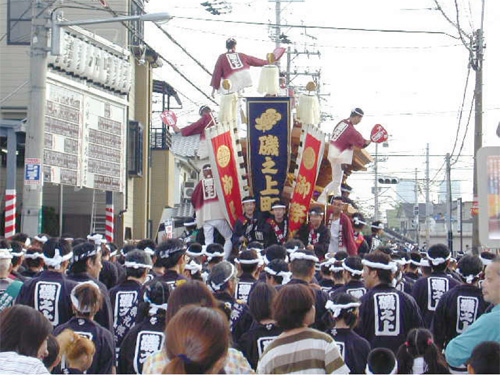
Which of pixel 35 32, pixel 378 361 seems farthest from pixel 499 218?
pixel 35 32

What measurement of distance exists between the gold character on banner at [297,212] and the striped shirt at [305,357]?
10.6m

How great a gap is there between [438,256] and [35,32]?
332 inches

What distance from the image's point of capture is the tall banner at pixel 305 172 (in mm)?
15727

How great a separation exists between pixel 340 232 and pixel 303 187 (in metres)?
1.10

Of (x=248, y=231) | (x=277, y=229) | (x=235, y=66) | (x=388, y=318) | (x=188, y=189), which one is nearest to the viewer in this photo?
(x=388, y=318)

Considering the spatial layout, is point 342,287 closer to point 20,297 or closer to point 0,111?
point 20,297

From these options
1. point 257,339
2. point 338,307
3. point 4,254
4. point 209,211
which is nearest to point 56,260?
point 4,254

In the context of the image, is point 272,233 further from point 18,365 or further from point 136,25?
point 136,25

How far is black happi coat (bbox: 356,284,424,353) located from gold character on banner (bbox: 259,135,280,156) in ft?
28.8

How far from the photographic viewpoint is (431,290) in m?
9.23

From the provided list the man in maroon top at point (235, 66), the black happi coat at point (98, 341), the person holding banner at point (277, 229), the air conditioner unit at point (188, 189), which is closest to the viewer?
the black happi coat at point (98, 341)

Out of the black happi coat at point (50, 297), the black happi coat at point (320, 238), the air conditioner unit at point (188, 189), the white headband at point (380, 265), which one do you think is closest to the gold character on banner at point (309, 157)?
the black happi coat at point (320, 238)

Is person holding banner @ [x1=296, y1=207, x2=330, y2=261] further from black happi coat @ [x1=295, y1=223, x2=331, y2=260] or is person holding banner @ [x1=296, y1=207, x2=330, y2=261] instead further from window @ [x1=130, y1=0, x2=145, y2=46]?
window @ [x1=130, y1=0, x2=145, y2=46]

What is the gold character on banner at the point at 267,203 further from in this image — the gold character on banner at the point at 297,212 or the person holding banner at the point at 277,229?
the person holding banner at the point at 277,229
